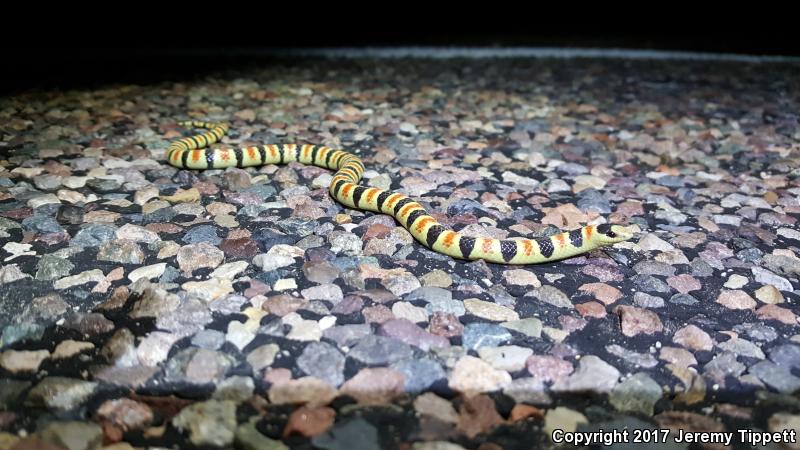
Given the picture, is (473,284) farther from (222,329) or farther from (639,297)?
(222,329)

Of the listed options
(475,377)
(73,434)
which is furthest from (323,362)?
(73,434)

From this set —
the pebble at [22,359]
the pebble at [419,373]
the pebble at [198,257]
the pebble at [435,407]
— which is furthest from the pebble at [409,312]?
the pebble at [22,359]

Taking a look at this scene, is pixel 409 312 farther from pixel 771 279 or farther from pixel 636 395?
pixel 771 279

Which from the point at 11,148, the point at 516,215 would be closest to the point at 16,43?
the point at 11,148

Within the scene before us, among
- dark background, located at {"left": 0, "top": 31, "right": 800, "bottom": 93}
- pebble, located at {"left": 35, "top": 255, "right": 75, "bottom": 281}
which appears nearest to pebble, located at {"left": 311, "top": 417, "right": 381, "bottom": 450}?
pebble, located at {"left": 35, "top": 255, "right": 75, "bottom": 281}

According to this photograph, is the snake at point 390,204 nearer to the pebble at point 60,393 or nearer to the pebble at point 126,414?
the pebble at point 126,414

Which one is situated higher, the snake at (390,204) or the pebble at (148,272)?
the snake at (390,204)
